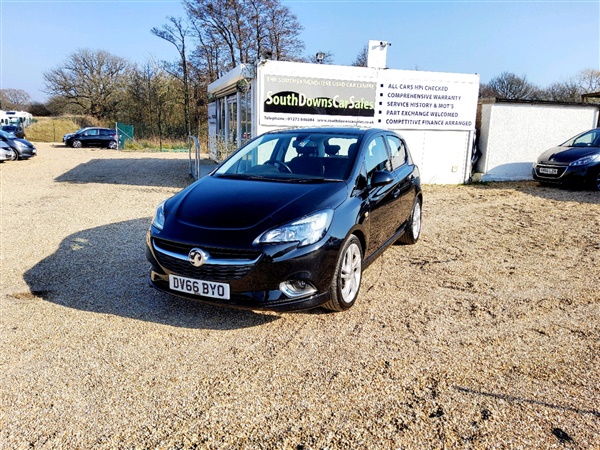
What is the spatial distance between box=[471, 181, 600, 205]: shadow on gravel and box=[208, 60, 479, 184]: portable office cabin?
3.29 ft

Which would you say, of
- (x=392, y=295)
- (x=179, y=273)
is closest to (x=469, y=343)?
(x=392, y=295)

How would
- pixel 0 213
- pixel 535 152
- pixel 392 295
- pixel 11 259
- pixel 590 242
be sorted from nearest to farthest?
pixel 392 295
pixel 11 259
pixel 590 242
pixel 0 213
pixel 535 152

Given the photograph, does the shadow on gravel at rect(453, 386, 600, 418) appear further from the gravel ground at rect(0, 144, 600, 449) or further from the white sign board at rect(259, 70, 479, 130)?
the white sign board at rect(259, 70, 479, 130)

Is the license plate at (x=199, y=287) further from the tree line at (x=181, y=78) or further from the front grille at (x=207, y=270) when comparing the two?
the tree line at (x=181, y=78)

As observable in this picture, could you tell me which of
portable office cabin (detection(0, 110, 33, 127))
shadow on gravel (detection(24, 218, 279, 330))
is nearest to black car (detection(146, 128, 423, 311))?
shadow on gravel (detection(24, 218, 279, 330))

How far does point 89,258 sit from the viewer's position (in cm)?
551

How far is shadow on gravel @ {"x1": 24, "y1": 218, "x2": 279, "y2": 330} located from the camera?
12.6 ft

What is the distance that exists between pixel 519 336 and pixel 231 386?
231 cm

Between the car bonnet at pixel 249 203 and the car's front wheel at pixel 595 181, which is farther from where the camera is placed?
the car's front wheel at pixel 595 181

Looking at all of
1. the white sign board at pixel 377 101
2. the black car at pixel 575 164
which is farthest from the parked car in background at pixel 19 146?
the black car at pixel 575 164

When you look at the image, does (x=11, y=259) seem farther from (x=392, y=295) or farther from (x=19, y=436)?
(x=392, y=295)

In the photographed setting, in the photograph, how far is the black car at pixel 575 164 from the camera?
448 inches

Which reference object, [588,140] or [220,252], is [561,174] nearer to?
[588,140]

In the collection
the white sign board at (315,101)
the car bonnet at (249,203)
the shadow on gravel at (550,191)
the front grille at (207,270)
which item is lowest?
the shadow on gravel at (550,191)
